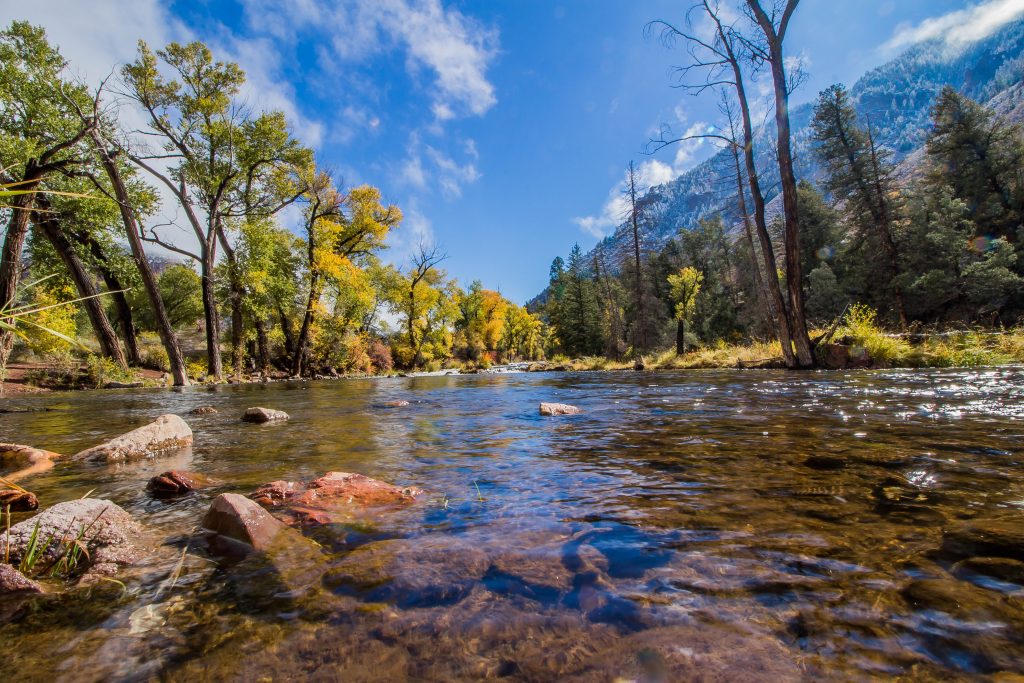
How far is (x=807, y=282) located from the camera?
1513 inches

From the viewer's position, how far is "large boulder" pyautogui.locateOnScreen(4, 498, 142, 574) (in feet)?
6.11

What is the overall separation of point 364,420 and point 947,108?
143ft

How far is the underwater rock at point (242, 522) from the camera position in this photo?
2.04 m

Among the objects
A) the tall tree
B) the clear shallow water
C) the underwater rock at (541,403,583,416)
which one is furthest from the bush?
the tall tree

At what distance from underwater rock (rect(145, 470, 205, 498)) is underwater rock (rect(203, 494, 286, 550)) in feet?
2.86

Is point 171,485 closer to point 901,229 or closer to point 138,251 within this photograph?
point 138,251

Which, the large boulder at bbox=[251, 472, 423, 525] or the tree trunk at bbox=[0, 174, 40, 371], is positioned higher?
the tree trunk at bbox=[0, 174, 40, 371]

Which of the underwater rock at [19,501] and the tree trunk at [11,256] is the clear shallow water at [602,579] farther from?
the tree trunk at [11,256]

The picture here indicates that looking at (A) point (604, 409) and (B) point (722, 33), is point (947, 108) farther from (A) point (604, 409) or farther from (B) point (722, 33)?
(A) point (604, 409)

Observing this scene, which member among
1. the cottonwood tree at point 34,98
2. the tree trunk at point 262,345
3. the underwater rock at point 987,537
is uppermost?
the cottonwood tree at point 34,98

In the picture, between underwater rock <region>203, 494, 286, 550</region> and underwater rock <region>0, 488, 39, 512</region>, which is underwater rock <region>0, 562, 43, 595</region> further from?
underwater rock <region>0, 488, 39, 512</region>

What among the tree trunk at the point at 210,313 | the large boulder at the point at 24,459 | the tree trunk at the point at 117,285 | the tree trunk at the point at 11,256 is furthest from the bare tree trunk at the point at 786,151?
the tree trunk at the point at 117,285

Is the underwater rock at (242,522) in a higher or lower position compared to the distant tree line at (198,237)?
→ lower

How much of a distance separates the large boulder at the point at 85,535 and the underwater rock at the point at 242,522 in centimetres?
31
